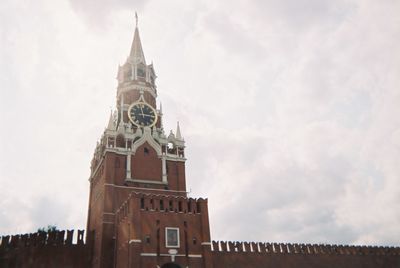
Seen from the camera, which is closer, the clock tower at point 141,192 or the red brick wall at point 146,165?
the clock tower at point 141,192

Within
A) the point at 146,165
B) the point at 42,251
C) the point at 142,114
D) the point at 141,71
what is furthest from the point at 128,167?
the point at 141,71

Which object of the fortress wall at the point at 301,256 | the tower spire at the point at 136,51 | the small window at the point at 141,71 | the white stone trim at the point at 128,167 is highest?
the tower spire at the point at 136,51

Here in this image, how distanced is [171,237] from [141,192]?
1086 centimetres

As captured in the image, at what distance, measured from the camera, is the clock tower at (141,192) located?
114 ft

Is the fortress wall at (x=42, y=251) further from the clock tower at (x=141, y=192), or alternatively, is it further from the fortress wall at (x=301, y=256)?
A: the fortress wall at (x=301, y=256)

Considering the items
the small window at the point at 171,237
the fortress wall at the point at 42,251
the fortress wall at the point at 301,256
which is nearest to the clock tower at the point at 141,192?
the small window at the point at 171,237

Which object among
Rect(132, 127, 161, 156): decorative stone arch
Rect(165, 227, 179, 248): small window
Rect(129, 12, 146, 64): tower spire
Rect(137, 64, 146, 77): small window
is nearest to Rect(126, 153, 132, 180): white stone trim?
Rect(132, 127, 161, 156): decorative stone arch

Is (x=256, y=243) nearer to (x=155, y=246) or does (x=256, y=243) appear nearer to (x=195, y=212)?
(x=195, y=212)

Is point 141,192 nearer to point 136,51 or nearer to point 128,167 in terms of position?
point 128,167

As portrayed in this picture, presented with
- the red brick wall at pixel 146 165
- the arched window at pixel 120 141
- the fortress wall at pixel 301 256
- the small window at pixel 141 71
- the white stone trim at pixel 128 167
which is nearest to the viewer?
the fortress wall at pixel 301 256

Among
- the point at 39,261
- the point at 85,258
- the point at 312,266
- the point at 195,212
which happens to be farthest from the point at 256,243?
the point at 39,261

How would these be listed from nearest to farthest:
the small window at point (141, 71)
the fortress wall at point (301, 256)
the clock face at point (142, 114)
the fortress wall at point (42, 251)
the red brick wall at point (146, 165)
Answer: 1. the fortress wall at point (42, 251)
2. the fortress wall at point (301, 256)
3. the red brick wall at point (146, 165)
4. the clock face at point (142, 114)
5. the small window at point (141, 71)

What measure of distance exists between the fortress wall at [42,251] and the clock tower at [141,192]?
2.41 meters

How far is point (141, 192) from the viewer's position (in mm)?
44844
